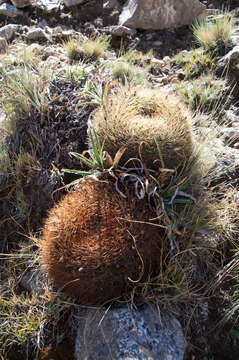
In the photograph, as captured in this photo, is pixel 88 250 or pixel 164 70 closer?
pixel 88 250

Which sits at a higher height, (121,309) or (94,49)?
(94,49)

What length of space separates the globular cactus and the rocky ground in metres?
0.49

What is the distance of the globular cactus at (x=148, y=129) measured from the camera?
194 cm

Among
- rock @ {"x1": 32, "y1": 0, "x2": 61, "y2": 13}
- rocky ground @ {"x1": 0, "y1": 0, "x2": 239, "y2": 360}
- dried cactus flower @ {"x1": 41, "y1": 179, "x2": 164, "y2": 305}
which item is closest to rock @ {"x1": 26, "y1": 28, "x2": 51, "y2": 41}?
rocky ground @ {"x1": 0, "y1": 0, "x2": 239, "y2": 360}

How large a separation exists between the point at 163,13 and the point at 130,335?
15.0ft

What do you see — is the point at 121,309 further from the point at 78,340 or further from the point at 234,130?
the point at 234,130

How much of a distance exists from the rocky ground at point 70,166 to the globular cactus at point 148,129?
1.60 ft

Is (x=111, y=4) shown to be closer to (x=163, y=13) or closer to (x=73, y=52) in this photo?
(x=163, y=13)

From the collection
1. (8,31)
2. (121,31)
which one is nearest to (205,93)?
(121,31)

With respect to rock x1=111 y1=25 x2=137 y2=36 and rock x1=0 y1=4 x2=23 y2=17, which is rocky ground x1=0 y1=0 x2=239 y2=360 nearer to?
rock x1=111 y1=25 x2=137 y2=36

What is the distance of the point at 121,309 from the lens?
1.90 metres

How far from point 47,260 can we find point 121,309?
1.76 ft

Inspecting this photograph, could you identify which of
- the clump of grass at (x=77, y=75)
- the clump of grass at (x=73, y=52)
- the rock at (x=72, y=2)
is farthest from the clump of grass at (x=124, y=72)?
the rock at (x=72, y=2)

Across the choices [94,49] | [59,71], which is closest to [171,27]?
[94,49]
